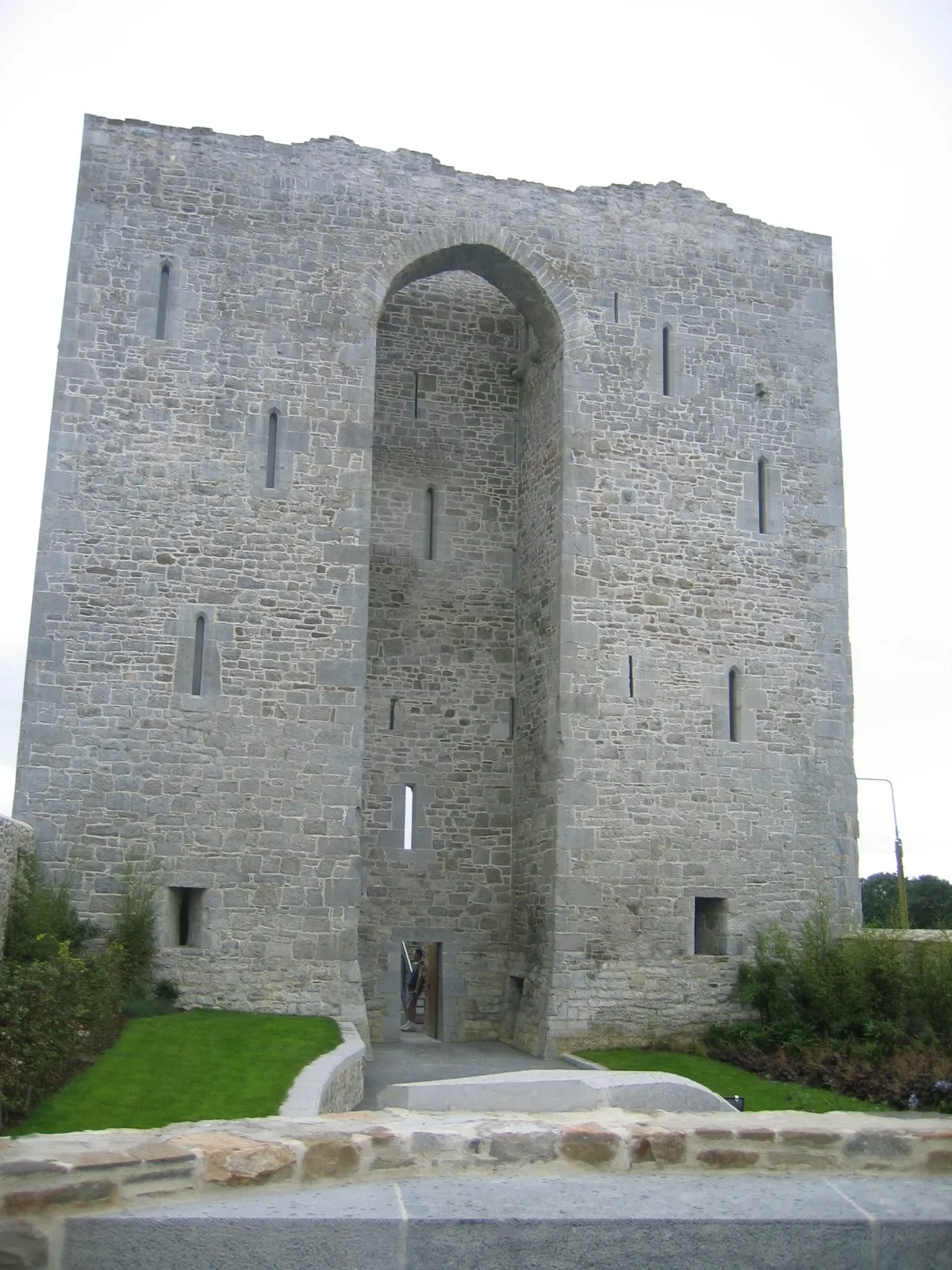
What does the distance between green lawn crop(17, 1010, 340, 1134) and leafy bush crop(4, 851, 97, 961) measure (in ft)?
3.44

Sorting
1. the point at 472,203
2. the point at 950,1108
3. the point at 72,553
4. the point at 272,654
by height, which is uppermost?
the point at 472,203

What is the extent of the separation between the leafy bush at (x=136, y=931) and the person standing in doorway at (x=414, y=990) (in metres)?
6.56

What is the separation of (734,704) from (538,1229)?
11921mm

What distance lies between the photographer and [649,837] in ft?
48.7

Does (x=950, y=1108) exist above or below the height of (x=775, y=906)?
below

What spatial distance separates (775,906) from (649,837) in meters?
1.80

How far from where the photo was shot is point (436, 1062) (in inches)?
540

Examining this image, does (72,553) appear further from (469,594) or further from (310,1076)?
(310,1076)

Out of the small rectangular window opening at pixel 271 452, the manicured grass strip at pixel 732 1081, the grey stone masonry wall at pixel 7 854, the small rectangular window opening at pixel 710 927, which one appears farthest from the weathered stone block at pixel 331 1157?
the small rectangular window opening at pixel 710 927

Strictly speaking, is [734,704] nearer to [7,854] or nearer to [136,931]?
[136,931]

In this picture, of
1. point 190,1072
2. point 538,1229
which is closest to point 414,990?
point 190,1072

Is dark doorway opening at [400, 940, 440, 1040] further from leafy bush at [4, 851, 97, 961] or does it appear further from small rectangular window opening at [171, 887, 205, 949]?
leafy bush at [4, 851, 97, 961]

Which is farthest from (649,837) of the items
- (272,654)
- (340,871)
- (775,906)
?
(272,654)

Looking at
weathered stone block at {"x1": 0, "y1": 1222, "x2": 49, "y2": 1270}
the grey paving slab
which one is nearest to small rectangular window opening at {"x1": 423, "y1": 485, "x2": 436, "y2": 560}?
the grey paving slab
